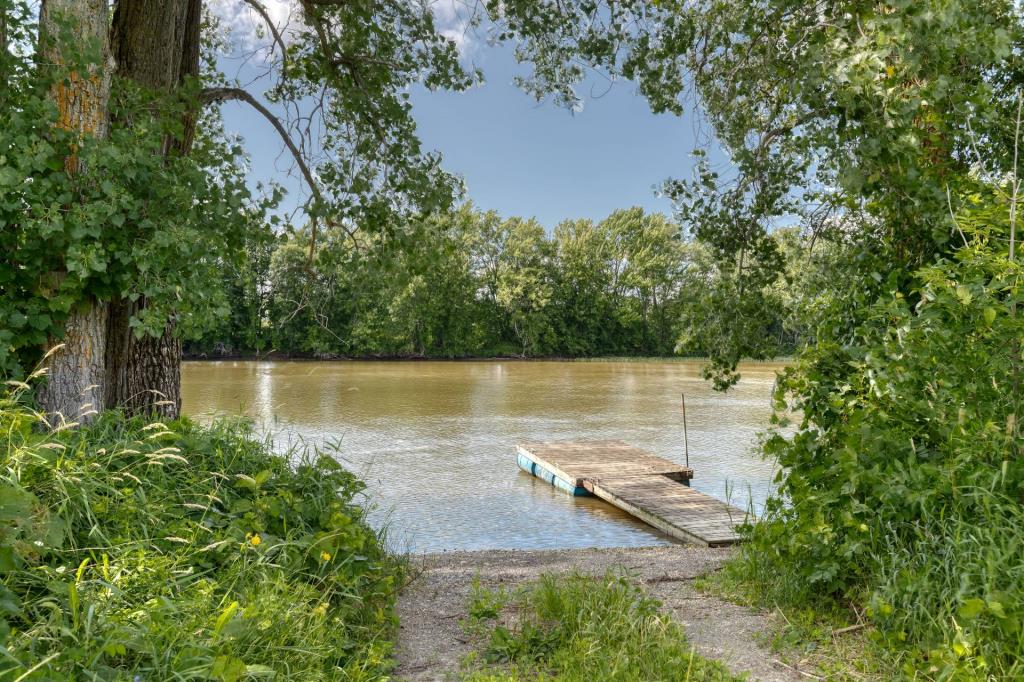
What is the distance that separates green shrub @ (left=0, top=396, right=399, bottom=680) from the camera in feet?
7.08

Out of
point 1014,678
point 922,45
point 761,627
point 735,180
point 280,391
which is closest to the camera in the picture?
point 1014,678

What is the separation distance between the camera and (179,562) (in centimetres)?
274

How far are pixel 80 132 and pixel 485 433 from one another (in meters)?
12.3

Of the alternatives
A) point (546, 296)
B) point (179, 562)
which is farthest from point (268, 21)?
point (546, 296)

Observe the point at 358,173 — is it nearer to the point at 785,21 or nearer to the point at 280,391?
the point at 785,21

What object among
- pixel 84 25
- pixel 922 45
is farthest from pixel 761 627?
pixel 84 25

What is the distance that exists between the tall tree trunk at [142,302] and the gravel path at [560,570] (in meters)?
2.29

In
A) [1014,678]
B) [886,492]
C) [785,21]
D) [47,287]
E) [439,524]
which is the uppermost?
[785,21]

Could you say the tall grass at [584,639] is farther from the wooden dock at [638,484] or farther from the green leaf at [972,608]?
the wooden dock at [638,484]

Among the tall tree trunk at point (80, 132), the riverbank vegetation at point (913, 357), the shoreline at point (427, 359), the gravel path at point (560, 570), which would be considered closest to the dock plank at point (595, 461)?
the gravel path at point (560, 570)

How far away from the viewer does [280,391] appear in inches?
923

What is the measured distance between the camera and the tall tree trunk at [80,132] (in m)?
4.00

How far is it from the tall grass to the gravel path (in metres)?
0.16

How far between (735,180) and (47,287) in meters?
5.07
